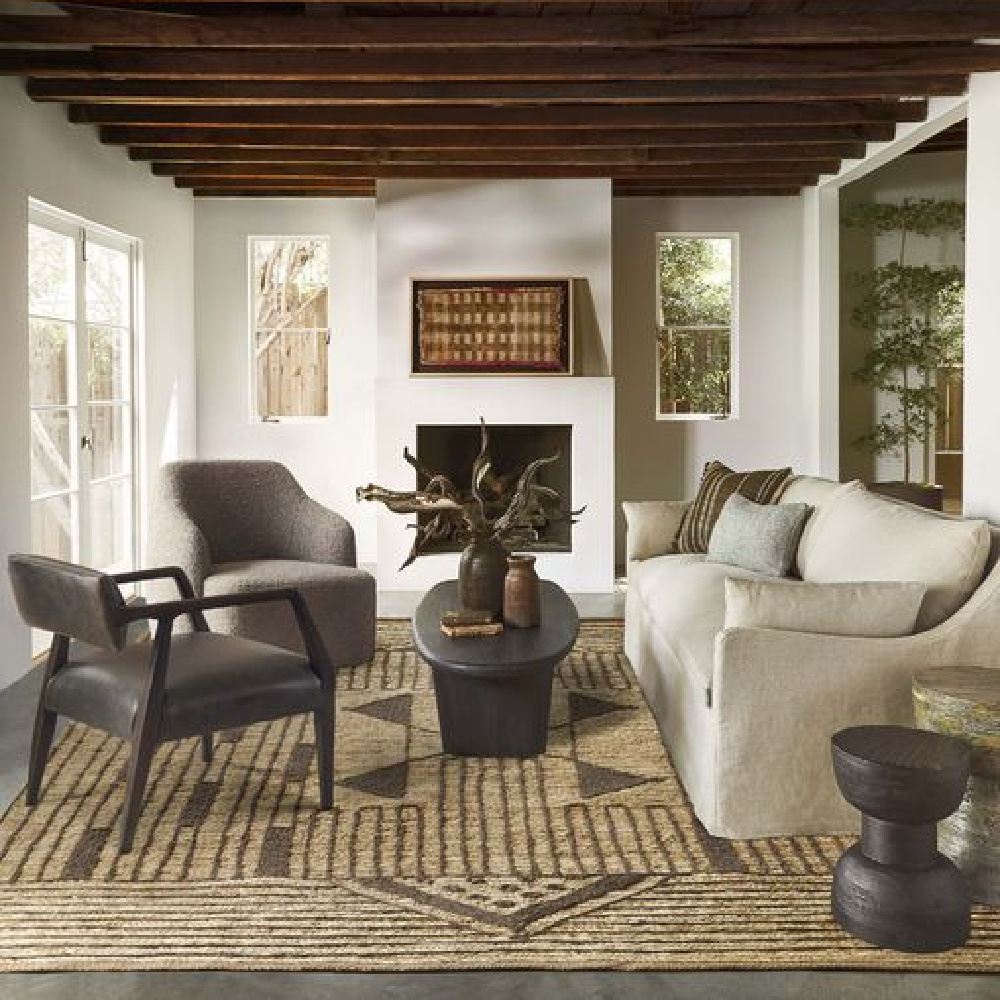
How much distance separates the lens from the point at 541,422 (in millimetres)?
7902

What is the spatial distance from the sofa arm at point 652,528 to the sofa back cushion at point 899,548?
97cm

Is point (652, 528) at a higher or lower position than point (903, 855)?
higher

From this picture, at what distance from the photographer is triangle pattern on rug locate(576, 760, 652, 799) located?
12.9 ft

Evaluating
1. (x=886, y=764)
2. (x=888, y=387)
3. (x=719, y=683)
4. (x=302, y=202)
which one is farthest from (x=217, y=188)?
(x=886, y=764)

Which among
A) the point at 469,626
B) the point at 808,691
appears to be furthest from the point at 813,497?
the point at 808,691

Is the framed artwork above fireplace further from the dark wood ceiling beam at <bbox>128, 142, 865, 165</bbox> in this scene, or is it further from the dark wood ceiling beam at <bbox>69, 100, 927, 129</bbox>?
the dark wood ceiling beam at <bbox>69, 100, 927, 129</bbox>

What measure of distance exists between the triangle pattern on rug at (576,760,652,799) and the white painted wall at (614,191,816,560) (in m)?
4.81

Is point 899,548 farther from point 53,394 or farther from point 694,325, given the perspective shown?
point 694,325

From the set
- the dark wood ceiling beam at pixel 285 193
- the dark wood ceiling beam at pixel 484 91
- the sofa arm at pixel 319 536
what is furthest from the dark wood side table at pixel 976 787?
the dark wood ceiling beam at pixel 285 193

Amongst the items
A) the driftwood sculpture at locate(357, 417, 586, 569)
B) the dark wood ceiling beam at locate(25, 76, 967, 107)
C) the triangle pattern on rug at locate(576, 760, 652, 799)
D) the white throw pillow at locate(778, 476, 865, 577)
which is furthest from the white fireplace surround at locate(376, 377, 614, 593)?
the triangle pattern on rug at locate(576, 760, 652, 799)

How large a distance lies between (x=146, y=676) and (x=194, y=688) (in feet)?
0.46

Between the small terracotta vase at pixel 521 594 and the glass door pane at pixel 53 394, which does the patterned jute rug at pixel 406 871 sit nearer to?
the small terracotta vase at pixel 521 594

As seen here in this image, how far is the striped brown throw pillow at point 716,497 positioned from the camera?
5848 millimetres

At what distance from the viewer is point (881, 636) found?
3.54 metres
